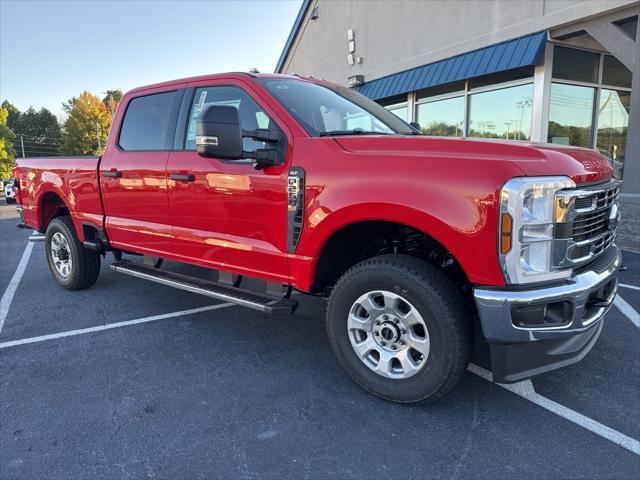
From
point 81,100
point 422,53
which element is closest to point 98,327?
point 422,53

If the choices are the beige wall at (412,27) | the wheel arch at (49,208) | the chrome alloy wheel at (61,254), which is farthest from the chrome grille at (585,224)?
the beige wall at (412,27)

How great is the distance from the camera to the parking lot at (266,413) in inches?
93.3

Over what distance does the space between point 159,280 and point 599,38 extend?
848 cm

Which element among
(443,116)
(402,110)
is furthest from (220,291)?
(402,110)

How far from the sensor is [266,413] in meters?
2.83

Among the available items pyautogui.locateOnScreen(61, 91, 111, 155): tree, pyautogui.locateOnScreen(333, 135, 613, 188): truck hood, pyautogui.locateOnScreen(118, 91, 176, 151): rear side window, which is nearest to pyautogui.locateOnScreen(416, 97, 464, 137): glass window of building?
pyautogui.locateOnScreen(118, 91, 176, 151): rear side window

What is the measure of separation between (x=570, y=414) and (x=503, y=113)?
955 centimetres

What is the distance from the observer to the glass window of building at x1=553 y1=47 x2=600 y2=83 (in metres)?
9.88

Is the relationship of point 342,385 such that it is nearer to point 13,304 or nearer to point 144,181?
point 144,181

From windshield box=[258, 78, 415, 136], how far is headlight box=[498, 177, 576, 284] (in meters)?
1.38

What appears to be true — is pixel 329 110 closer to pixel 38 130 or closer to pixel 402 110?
pixel 402 110

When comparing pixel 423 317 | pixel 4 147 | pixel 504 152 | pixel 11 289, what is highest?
pixel 4 147

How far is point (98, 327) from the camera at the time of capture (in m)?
4.28

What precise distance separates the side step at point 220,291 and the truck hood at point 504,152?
3.89 feet
